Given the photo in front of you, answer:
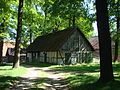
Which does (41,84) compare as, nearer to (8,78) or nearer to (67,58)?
(8,78)

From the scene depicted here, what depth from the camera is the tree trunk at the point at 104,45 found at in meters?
16.5

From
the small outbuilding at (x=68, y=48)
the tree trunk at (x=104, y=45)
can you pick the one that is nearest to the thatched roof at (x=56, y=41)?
the small outbuilding at (x=68, y=48)

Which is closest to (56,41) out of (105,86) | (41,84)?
(41,84)

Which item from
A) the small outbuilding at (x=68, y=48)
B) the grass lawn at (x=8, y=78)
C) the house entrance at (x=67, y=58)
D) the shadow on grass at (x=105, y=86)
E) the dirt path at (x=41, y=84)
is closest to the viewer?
the shadow on grass at (x=105, y=86)

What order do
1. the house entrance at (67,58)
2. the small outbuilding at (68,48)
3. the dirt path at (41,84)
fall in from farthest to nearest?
the house entrance at (67,58) → the small outbuilding at (68,48) → the dirt path at (41,84)

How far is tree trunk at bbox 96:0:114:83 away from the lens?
16.5 metres

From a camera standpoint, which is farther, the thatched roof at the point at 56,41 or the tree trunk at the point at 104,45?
the thatched roof at the point at 56,41

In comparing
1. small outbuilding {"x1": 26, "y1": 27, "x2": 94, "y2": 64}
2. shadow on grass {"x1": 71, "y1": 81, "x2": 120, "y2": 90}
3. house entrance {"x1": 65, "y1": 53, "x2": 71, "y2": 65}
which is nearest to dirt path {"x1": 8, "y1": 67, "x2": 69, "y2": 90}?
shadow on grass {"x1": 71, "y1": 81, "x2": 120, "y2": 90}

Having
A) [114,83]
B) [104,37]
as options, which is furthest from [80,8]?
[114,83]

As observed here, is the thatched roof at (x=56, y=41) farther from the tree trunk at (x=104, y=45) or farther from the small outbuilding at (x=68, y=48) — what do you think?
the tree trunk at (x=104, y=45)

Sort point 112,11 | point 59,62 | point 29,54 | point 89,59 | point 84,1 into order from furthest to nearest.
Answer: point 29,54, point 89,59, point 59,62, point 112,11, point 84,1

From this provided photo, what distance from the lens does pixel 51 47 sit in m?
52.4

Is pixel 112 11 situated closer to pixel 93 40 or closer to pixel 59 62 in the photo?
pixel 59 62

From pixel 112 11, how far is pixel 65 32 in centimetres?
2338
